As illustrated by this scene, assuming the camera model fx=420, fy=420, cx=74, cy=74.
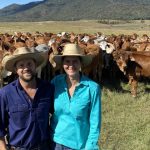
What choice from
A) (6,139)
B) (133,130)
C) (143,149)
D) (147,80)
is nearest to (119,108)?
(133,130)

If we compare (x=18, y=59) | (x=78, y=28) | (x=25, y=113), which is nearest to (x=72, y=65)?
(x=18, y=59)

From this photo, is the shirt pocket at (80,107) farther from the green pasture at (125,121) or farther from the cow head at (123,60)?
the cow head at (123,60)

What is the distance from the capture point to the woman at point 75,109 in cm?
412

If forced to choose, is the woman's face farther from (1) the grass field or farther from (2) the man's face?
(1) the grass field

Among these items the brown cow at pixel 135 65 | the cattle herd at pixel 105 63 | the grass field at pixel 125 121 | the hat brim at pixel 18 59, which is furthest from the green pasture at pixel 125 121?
the hat brim at pixel 18 59

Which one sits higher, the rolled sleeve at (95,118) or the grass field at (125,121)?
the rolled sleeve at (95,118)

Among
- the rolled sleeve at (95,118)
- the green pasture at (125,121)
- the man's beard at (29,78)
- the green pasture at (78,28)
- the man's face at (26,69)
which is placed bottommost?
the green pasture at (78,28)

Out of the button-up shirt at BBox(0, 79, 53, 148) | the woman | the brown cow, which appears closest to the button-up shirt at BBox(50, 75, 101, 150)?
the woman

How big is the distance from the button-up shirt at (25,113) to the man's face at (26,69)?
116mm

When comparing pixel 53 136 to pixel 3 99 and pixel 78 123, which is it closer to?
pixel 78 123

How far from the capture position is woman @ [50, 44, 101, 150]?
412cm

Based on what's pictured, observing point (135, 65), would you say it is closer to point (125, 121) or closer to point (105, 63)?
point (105, 63)

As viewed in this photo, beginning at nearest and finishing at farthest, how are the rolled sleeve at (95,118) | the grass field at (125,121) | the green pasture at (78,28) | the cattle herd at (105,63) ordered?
the rolled sleeve at (95,118) → the grass field at (125,121) → the cattle herd at (105,63) → the green pasture at (78,28)

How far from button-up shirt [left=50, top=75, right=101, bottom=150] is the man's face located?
316mm
